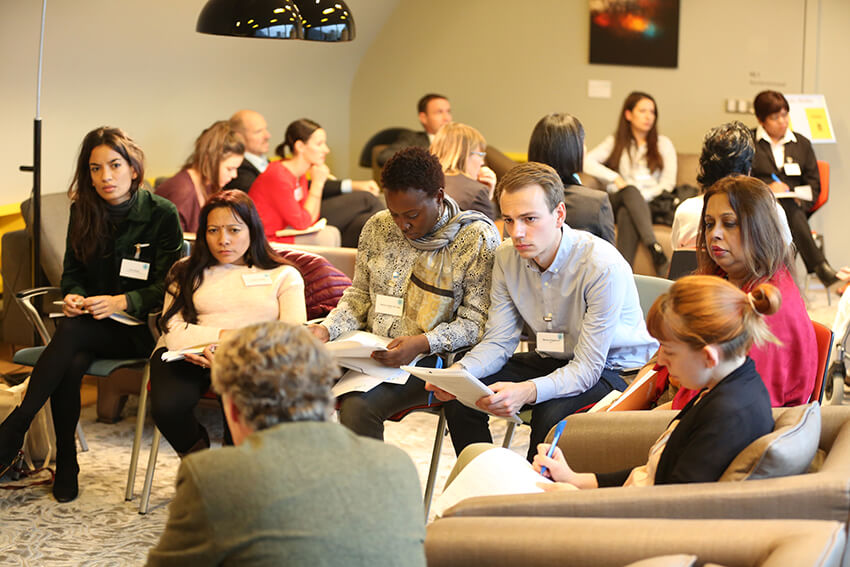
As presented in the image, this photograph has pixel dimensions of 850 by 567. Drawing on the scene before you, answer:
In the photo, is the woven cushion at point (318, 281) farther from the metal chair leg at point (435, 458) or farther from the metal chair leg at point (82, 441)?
the metal chair leg at point (82, 441)

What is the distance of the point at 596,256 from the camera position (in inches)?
120

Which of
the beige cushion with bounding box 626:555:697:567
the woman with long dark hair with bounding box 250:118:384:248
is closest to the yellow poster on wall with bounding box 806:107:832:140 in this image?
the woman with long dark hair with bounding box 250:118:384:248

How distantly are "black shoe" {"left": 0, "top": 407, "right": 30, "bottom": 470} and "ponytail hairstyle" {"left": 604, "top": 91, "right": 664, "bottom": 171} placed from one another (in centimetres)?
503

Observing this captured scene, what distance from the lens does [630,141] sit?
7461 mm

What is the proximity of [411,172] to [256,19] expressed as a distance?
0.85m

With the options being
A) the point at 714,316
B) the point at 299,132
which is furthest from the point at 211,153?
the point at 714,316

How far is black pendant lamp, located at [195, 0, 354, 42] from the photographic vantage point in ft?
11.5

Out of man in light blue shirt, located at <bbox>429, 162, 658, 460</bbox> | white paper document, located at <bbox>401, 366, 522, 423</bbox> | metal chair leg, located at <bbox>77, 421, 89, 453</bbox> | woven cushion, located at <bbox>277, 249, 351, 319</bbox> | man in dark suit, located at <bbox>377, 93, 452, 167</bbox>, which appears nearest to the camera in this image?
white paper document, located at <bbox>401, 366, 522, 423</bbox>

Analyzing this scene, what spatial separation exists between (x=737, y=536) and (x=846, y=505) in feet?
0.83

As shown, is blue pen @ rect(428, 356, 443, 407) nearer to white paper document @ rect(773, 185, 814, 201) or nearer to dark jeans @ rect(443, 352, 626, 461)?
dark jeans @ rect(443, 352, 626, 461)

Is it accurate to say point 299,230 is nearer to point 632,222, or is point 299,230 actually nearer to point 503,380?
point 632,222

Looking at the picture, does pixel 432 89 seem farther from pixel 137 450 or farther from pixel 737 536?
pixel 737 536

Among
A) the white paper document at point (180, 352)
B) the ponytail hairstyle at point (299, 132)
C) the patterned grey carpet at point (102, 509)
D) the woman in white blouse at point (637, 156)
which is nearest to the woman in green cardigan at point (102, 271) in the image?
the patterned grey carpet at point (102, 509)

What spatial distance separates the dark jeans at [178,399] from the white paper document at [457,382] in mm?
860
